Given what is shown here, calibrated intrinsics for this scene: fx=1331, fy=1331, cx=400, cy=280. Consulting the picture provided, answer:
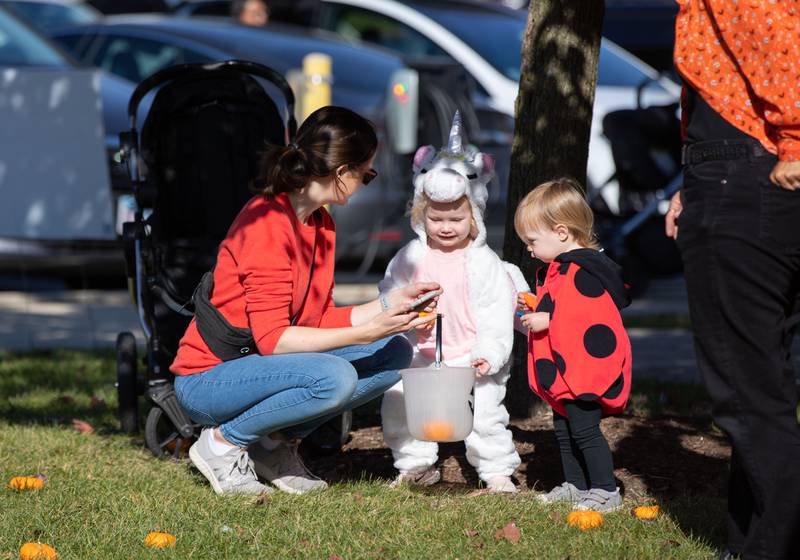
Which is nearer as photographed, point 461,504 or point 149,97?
point 461,504

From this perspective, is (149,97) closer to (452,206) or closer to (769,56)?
(452,206)

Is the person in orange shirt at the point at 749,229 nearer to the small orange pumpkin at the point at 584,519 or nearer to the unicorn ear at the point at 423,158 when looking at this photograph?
the small orange pumpkin at the point at 584,519

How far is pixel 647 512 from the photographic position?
4.22 m

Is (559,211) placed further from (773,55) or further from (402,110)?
(402,110)

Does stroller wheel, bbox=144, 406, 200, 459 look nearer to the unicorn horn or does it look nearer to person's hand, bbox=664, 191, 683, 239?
the unicorn horn

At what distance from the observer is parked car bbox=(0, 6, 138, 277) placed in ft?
29.6

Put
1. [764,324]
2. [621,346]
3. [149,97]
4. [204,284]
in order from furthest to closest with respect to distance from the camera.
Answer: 1. [149,97]
2. [204,284]
3. [621,346]
4. [764,324]

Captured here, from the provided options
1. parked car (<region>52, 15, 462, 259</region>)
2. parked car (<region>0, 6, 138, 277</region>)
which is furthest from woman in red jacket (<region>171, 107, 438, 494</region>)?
parked car (<region>52, 15, 462, 259</region>)

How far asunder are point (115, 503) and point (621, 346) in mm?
1725

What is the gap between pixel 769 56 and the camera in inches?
125

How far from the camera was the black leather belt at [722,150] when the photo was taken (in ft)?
10.8

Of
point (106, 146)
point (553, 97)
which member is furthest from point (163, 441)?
point (106, 146)

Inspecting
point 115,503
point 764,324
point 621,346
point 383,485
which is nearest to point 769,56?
point 764,324

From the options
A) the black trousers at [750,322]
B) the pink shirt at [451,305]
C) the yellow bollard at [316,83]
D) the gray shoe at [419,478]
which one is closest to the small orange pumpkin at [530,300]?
the pink shirt at [451,305]
